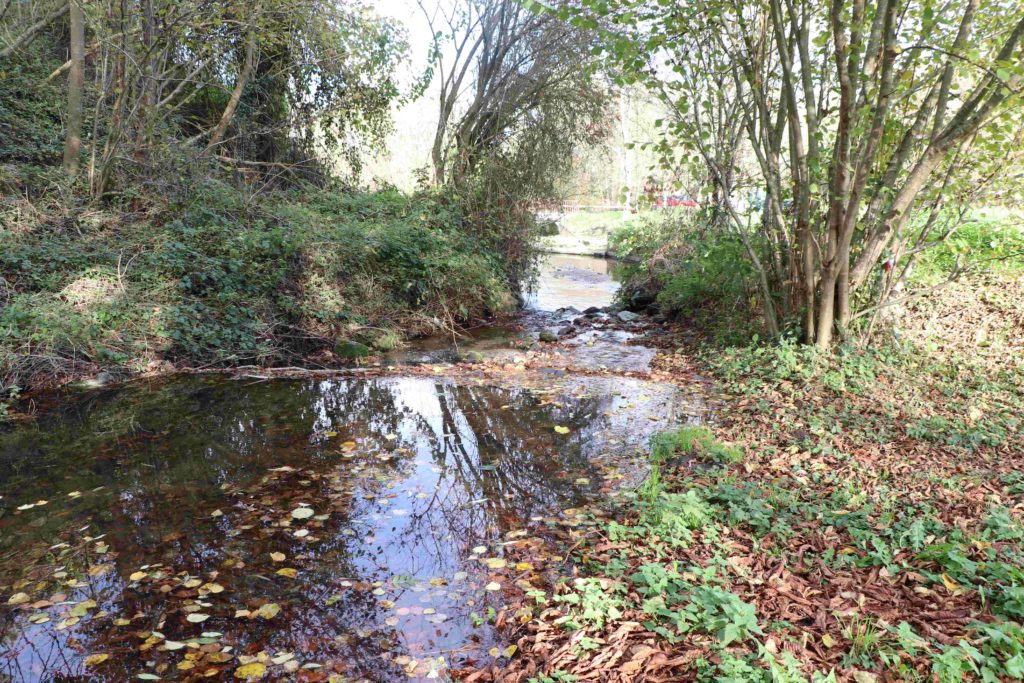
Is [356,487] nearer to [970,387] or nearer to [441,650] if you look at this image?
[441,650]

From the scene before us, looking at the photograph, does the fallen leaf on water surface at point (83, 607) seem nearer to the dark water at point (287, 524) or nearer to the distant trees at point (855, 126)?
the dark water at point (287, 524)

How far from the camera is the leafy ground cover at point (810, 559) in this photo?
308 cm

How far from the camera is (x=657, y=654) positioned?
125 inches

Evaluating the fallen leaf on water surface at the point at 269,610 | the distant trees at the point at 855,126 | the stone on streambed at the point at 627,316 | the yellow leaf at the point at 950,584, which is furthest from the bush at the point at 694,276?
the fallen leaf on water surface at the point at 269,610

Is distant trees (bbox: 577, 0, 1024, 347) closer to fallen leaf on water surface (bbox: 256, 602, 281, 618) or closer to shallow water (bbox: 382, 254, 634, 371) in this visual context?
shallow water (bbox: 382, 254, 634, 371)

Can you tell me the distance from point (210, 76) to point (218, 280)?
8.13m

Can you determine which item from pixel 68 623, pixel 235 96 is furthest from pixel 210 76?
pixel 68 623

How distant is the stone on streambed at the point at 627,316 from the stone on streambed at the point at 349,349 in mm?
6158

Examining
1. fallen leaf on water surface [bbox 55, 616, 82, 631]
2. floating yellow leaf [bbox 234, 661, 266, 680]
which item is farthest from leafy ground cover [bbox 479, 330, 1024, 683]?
fallen leaf on water surface [bbox 55, 616, 82, 631]

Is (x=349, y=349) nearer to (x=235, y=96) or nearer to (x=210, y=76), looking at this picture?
(x=235, y=96)

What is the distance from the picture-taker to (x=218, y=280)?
1034cm

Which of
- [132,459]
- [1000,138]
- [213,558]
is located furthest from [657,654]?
[1000,138]

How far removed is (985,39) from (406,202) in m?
10.5

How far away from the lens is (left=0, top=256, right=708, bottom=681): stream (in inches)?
140
